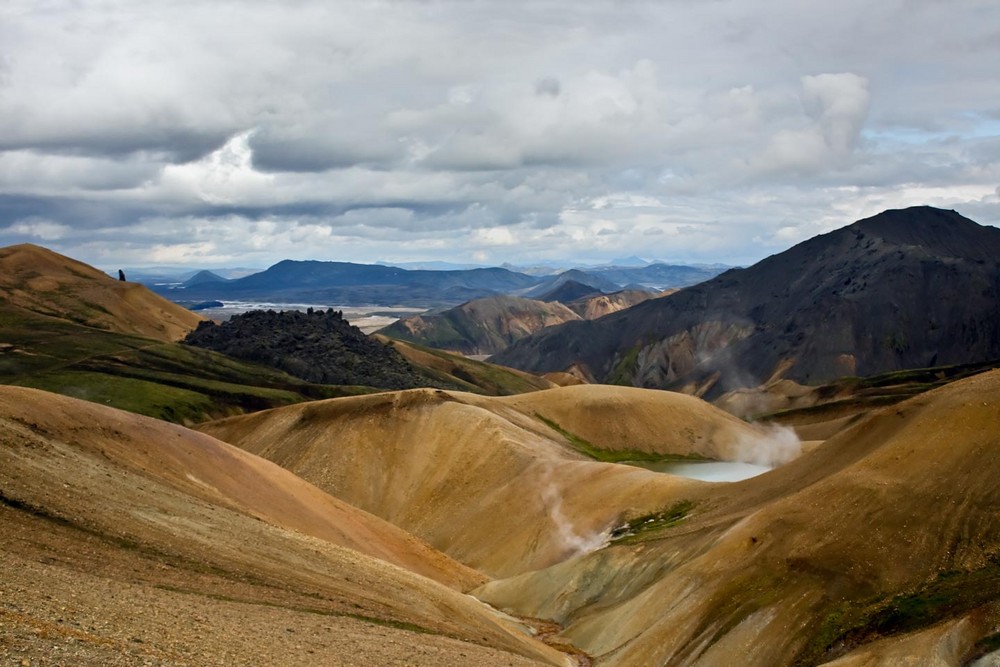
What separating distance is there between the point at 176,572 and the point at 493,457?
242ft

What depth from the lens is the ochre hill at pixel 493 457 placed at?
295ft

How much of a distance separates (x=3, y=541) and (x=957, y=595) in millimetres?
43872

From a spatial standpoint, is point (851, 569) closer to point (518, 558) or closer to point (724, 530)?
point (724, 530)

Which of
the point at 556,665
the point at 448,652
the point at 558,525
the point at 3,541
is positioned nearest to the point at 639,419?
the point at 558,525

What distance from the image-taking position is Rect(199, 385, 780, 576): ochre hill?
90.1 m

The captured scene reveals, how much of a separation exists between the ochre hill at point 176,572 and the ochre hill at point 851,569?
27.6ft

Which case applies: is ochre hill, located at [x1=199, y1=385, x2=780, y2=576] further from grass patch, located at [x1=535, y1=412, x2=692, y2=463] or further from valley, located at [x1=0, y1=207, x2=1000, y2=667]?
valley, located at [x1=0, y1=207, x2=1000, y2=667]

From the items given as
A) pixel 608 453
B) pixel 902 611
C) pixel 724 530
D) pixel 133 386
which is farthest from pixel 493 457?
pixel 133 386

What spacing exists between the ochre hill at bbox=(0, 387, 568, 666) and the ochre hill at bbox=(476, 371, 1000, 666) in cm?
840

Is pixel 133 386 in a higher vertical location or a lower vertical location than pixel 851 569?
higher

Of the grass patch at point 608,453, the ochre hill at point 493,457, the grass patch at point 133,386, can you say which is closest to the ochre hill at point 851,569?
the ochre hill at point 493,457

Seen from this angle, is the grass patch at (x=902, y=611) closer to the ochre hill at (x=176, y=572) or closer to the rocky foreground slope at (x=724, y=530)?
the rocky foreground slope at (x=724, y=530)

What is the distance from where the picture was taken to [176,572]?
3912cm

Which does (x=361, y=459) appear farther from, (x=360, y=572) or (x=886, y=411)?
(x=886, y=411)
